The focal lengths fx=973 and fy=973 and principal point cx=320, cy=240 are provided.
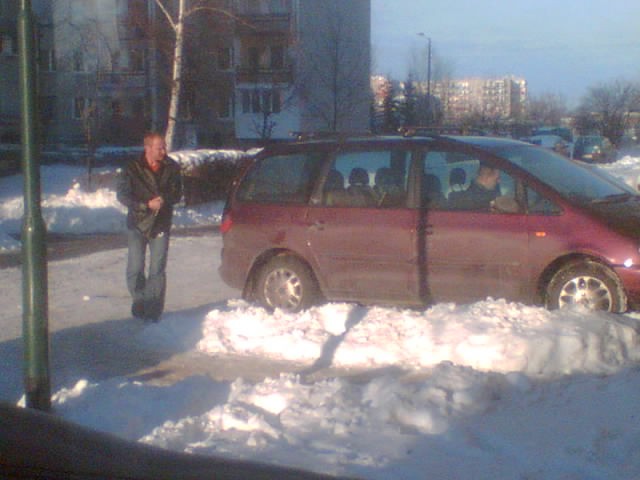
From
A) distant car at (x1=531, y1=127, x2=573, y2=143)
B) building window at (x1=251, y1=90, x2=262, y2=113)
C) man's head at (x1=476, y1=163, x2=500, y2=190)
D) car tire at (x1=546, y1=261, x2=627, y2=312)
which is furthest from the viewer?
building window at (x1=251, y1=90, x2=262, y2=113)

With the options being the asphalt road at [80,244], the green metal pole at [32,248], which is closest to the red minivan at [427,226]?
the green metal pole at [32,248]

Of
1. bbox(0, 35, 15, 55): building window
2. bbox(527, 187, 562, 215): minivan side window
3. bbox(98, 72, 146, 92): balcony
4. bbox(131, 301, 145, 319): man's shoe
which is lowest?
bbox(131, 301, 145, 319): man's shoe

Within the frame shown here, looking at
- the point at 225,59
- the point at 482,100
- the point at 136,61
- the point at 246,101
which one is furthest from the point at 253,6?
the point at 482,100

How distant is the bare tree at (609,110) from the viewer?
56.7 m

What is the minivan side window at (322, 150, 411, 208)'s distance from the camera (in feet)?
29.1

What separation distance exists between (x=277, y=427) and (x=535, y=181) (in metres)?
3.83

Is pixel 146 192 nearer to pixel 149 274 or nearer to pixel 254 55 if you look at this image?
pixel 149 274

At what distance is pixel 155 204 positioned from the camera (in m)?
8.47

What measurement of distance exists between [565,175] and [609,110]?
176 ft

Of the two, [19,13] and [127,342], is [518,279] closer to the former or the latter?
[127,342]

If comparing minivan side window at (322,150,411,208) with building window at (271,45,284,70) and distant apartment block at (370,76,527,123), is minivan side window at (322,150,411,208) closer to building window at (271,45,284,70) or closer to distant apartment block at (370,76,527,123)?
distant apartment block at (370,76,527,123)

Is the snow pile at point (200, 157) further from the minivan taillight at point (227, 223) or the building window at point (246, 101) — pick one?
the building window at point (246, 101)

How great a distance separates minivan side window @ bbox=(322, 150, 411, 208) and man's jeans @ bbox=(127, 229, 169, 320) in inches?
64.1

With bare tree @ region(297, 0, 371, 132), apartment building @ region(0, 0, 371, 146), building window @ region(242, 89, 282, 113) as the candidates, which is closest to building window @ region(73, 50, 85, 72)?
apartment building @ region(0, 0, 371, 146)
